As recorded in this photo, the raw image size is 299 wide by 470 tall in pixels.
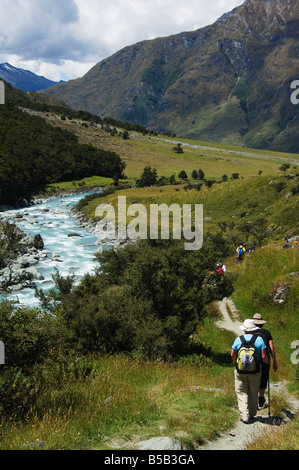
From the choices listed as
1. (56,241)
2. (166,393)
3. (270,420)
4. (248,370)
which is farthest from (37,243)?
(270,420)

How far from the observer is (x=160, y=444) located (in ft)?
18.0

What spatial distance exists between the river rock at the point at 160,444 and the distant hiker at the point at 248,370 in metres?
2.60

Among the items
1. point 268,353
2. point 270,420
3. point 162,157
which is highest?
point 162,157

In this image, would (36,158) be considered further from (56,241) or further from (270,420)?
(270,420)

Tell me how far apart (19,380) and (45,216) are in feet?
200

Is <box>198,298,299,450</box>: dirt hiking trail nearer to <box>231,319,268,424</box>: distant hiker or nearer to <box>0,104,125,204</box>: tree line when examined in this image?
<box>231,319,268,424</box>: distant hiker

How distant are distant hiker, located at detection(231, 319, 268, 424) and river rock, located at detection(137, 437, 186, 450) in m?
2.60

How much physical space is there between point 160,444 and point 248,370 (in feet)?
9.92

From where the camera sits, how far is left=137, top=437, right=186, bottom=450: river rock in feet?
17.8

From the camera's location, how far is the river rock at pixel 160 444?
543 centimetres
